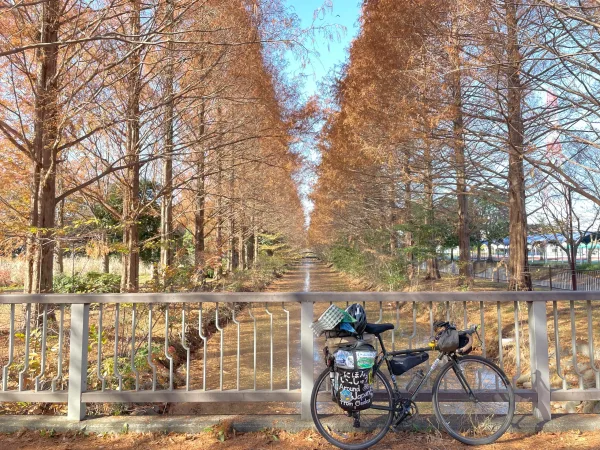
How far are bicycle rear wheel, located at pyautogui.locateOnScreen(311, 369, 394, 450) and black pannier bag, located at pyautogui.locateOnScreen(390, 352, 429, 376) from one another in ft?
0.41

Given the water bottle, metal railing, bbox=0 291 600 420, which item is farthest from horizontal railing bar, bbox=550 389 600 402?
the water bottle

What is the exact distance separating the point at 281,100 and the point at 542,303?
8524 millimetres

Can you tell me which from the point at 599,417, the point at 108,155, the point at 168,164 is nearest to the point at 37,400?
the point at 599,417

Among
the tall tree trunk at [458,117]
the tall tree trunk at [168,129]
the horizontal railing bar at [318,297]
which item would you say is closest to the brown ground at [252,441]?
the horizontal railing bar at [318,297]

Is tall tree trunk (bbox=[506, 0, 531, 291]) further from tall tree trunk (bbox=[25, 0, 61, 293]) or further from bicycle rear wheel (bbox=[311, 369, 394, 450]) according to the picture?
tall tree trunk (bbox=[25, 0, 61, 293])

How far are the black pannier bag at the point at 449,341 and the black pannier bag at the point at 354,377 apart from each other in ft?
1.87

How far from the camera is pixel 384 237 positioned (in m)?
19.9

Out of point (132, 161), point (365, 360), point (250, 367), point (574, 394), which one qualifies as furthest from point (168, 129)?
point (574, 394)

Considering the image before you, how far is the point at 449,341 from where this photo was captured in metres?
3.51

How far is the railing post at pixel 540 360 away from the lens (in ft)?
12.3

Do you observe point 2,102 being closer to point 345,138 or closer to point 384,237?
point 345,138

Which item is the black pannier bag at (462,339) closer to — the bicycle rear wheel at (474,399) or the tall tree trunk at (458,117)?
the bicycle rear wheel at (474,399)

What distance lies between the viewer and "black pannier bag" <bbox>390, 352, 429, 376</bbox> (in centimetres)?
352

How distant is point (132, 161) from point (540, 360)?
22.8 ft
